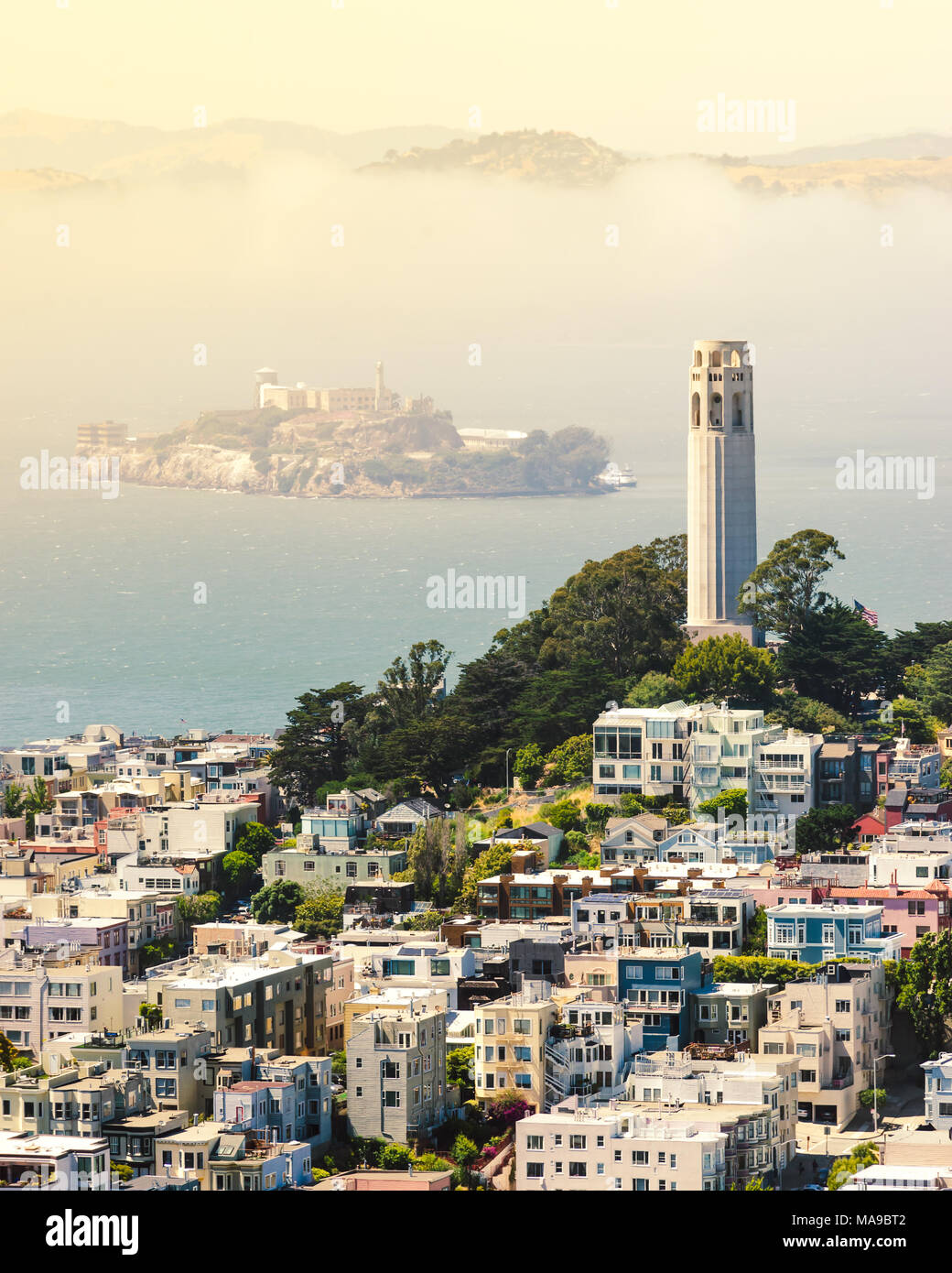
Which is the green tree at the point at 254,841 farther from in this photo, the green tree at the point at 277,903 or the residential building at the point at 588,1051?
the residential building at the point at 588,1051

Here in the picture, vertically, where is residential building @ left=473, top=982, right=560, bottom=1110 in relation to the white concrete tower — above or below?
below

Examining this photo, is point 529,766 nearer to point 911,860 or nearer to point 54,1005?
point 911,860

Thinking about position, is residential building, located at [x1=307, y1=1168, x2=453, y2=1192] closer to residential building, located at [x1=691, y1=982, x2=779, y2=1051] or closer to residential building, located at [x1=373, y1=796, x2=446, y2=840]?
residential building, located at [x1=691, y1=982, x2=779, y2=1051]

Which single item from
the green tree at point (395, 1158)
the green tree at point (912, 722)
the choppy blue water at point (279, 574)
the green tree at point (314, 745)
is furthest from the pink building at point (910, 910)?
the choppy blue water at point (279, 574)

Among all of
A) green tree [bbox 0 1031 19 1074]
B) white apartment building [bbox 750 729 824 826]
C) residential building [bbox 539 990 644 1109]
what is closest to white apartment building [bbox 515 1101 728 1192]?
residential building [bbox 539 990 644 1109]

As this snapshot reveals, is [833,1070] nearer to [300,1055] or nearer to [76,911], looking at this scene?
[300,1055]
